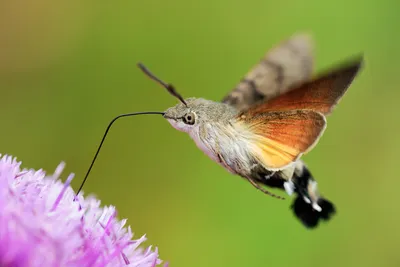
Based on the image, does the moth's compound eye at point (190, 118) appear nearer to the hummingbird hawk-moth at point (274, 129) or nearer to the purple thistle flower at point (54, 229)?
the hummingbird hawk-moth at point (274, 129)

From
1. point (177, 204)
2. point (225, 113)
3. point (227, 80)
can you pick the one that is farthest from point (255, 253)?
point (225, 113)

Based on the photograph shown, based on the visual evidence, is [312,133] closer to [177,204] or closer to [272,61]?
[272,61]

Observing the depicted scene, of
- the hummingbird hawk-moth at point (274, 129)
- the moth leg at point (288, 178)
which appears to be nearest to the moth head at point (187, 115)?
the hummingbird hawk-moth at point (274, 129)

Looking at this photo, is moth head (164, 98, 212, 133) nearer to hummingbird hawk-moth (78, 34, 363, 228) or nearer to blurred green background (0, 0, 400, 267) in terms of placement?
hummingbird hawk-moth (78, 34, 363, 228)

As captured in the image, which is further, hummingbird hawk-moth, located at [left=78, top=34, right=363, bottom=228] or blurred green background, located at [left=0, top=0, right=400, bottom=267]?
blurred green background, located at [left=0, top=0, right=400, bottom=267]

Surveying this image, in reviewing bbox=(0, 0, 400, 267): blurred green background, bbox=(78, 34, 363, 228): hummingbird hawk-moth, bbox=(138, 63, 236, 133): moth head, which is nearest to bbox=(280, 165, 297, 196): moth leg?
bbox=(78, 34, 363, 228): hummingbird hawk-moth
